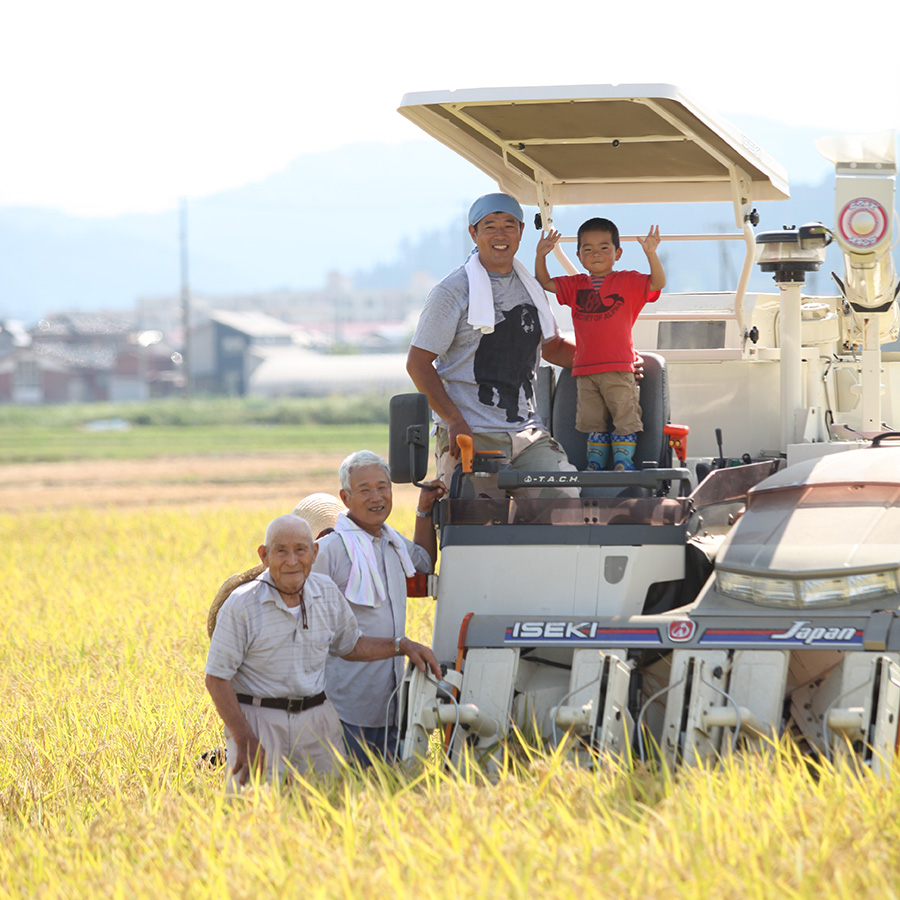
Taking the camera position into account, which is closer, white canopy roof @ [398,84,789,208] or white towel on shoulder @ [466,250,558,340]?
white towel on shoulder @ [466,250,558,340]

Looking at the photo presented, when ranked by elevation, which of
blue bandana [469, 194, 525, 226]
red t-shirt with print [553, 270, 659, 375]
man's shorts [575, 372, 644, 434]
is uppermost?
blue bandana [469, 194, 525, 226]

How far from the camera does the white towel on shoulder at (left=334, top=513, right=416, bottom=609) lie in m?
5.32

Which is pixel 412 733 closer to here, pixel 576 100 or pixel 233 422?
pixel 576 100

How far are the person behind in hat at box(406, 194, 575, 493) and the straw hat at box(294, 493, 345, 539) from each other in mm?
1184

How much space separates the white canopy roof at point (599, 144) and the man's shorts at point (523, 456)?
1.37 metres

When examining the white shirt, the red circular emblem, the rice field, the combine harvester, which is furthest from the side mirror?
the red circular emblem

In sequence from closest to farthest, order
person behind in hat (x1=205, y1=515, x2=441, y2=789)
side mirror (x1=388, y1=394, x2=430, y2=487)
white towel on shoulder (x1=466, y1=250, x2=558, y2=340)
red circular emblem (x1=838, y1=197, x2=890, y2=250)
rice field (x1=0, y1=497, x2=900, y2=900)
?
rice field (x1=0, y1=497, x2=900, y2=900) < person behind in hat (x1=205, y1=515, x2=441, y2=789) < side mirror (x1=388, y1=394, x2=430, y2=487) < white towel on shoulder (x1=466, y1=250, x2=558, y2=340) < red circular emblem (x1=838, y1=197, x2=890, y2=250)

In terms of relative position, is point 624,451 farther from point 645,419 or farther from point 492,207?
point 492,207

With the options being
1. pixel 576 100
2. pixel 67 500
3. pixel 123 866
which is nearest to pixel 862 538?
pixel 576 100

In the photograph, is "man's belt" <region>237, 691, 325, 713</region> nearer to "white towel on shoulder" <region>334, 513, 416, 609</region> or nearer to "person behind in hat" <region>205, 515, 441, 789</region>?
"person behind in hat" <region>205, 515, 441, 789</region>

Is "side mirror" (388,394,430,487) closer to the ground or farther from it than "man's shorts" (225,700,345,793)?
farther from it

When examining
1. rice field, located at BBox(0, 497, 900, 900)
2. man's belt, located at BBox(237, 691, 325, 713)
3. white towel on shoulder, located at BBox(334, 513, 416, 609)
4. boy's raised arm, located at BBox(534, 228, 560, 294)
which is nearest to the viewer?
rice field, located at BBox(0, 497, 900, 900)

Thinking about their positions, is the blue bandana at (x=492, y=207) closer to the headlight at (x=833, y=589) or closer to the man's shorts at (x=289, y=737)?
the headlight at (x=833, y=589)

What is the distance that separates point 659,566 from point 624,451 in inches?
29.7
